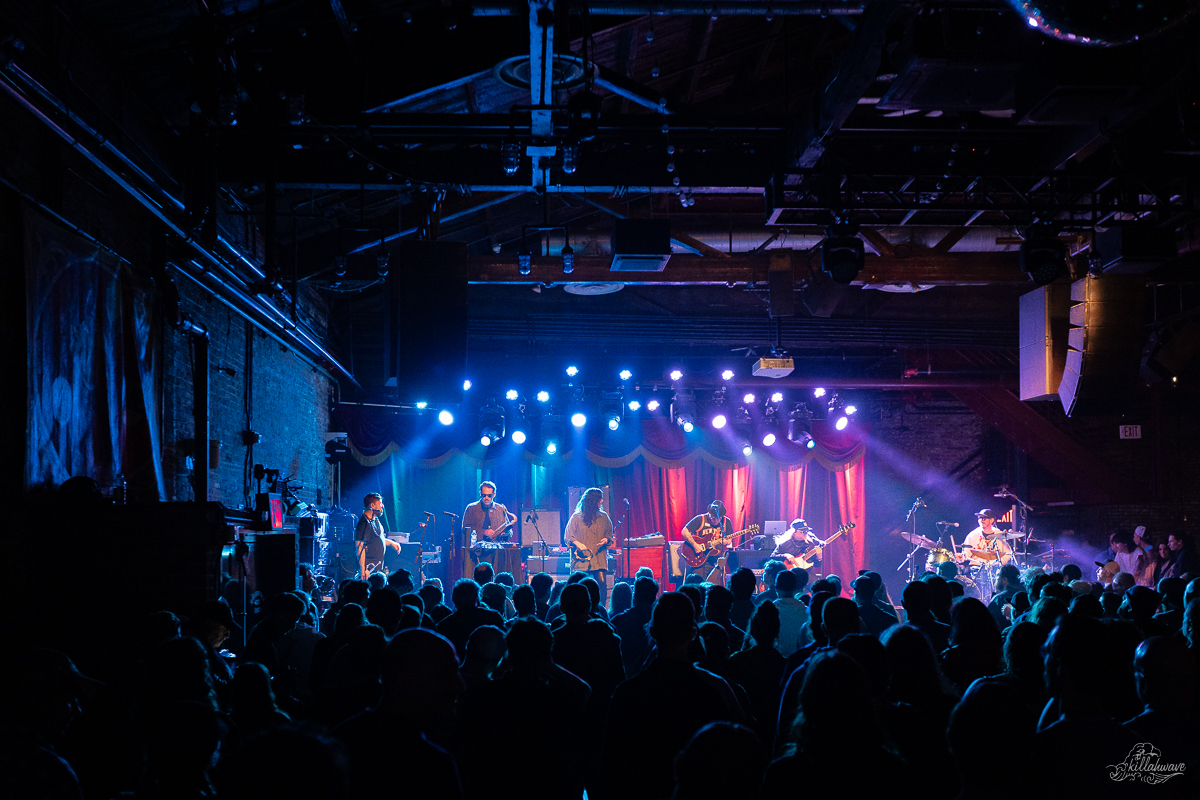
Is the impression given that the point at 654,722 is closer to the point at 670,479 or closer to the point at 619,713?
the point at 619,713

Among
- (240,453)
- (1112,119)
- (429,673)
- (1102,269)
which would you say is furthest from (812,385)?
(429,673)

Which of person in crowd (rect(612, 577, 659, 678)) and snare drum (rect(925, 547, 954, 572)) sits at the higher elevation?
person in crowd (rect(612, 577, 659, 678))

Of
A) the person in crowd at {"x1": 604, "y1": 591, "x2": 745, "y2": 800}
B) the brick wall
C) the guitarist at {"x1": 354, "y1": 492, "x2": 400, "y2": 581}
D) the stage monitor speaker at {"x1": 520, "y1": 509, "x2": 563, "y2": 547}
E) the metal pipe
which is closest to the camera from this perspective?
the person in crowd at {"x1": 604, "y1": 591, "x2": 745, "y2": 800}

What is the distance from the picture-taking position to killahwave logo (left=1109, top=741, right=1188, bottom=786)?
2.52 m

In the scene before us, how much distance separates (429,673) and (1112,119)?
742 cm

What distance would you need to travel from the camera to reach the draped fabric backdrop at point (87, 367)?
5406 mm

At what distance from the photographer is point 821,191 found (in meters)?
8.46

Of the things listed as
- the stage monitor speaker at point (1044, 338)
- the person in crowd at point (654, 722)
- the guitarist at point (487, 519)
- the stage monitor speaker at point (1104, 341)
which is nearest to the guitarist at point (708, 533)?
the guitarist at point (487, 519)

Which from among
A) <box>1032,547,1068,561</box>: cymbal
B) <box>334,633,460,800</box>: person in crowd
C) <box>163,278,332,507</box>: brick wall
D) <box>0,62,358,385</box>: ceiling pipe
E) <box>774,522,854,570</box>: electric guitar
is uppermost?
<box>0,62,358,385</box>: ceiling pipe

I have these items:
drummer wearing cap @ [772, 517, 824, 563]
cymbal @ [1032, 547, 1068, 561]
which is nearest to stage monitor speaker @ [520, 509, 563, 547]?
drummer wearing cap @ [772, 517, 824, 563]

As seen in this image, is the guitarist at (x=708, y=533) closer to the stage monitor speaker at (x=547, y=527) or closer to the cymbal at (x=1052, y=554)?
the stage monitor speaker at (x=547, y=527)

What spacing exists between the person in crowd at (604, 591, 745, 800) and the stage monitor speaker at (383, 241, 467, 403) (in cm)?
520

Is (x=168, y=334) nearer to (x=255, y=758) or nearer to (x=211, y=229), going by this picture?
(x=211, y=229)

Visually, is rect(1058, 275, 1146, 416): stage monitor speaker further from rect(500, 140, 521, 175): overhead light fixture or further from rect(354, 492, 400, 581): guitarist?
rect(354, 492, 400, 581): guitarist
